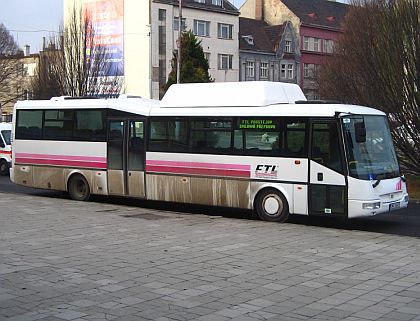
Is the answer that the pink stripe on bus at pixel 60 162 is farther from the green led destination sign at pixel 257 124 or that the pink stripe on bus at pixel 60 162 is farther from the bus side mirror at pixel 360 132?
the bus side mirror at pixel 360 132

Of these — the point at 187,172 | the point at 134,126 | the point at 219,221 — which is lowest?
the point at 219,221

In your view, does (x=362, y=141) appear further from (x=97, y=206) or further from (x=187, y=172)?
(x=97, y=206)

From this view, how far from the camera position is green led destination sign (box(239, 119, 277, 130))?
14.2 metres

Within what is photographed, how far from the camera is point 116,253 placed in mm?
10148

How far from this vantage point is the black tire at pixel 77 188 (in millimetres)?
18078

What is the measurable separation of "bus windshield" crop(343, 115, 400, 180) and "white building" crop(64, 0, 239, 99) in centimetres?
4314

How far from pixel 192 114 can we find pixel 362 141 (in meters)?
4.43

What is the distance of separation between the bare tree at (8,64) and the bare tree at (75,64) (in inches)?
846

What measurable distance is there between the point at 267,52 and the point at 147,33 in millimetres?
18722

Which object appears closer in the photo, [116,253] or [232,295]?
[232,295]

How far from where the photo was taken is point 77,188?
18.3 meters

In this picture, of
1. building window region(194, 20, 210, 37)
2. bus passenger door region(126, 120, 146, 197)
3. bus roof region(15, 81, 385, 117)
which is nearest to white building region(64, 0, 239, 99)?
building window region(194, 20, 210, 37)

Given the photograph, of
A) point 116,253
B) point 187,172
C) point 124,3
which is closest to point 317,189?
point 187,172

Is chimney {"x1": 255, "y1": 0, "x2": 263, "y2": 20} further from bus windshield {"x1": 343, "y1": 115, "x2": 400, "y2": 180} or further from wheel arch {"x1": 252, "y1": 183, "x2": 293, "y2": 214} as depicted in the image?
wheel arch {"x1": 252, "y1": 183, "x2": 293, "y2": 214}
